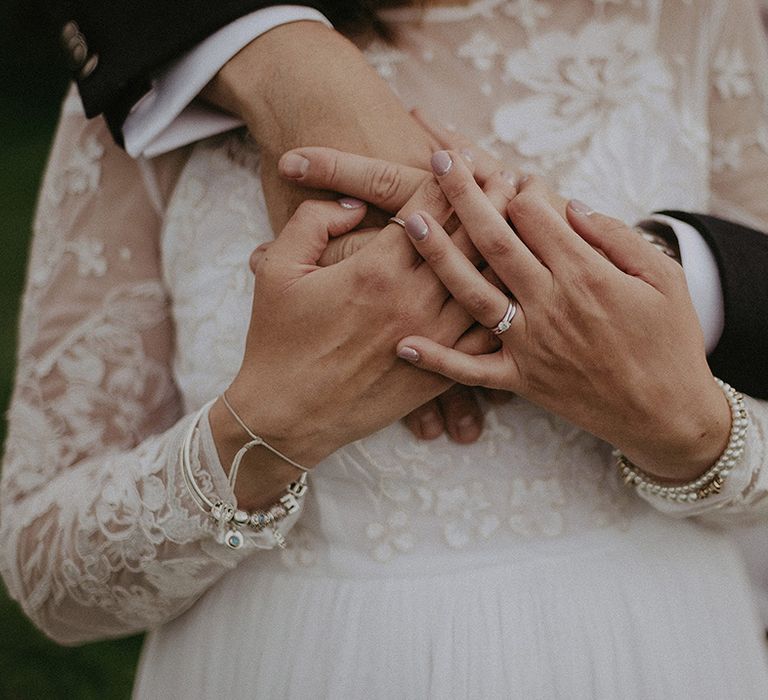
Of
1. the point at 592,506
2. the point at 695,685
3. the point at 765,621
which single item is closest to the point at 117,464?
the point at 592,506

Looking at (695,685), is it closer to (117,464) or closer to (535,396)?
(535,396)

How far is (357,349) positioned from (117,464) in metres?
0.39

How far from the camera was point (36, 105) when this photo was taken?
231 inches

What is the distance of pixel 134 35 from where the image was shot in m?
1.09

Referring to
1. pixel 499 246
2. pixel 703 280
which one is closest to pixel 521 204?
pixel 499 246

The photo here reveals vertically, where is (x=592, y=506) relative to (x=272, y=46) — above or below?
below

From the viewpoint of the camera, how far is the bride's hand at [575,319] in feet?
3.12

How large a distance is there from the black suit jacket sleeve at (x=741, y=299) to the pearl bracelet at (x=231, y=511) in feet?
1.83

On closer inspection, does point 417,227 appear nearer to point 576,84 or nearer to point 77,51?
point 576,84

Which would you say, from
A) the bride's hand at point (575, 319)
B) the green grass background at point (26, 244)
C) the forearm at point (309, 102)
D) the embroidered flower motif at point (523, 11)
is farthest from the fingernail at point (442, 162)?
the green grass background at point (26, 244)

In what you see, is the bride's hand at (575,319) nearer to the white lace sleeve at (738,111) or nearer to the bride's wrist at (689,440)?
the bride's wrist at (689,440)

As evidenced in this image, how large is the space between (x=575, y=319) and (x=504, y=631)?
42cm

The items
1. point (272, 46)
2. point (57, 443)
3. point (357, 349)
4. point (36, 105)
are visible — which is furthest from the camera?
point (36, 105)

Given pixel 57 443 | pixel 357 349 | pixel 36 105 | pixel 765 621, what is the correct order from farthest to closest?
pixel 36 105 < pixel 765 621 < pixel 57 443 < pixel 357 349
